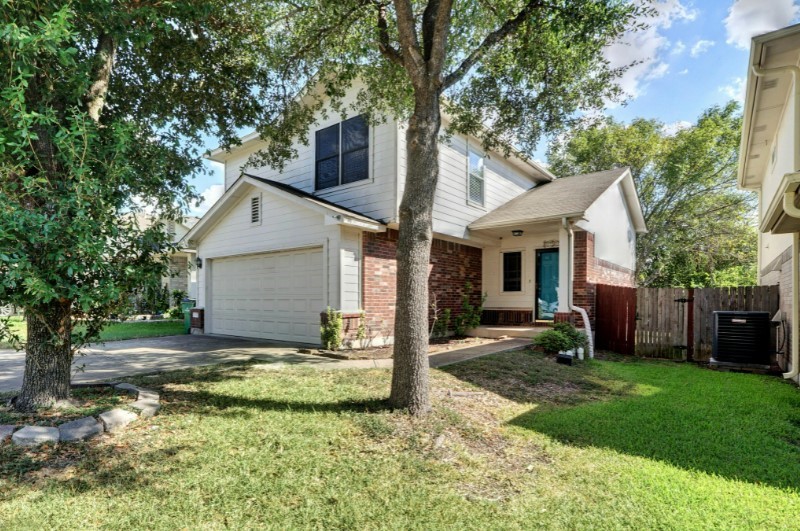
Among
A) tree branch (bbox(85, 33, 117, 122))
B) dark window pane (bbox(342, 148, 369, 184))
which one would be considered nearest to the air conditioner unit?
dark window pane (bbox(342, 148, 369, 184))

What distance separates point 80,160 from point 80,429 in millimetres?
2495

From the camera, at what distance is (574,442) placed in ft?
12.9

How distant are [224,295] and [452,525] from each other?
11.0 metres

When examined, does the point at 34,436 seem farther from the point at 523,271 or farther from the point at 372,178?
the point at 523,271

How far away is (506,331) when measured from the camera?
428 inches

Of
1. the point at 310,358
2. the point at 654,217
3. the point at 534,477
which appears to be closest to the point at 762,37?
the point at 534,477

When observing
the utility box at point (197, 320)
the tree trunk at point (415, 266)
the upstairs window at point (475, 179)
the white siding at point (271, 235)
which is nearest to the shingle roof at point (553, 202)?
the upstairs window at point (475, 179)

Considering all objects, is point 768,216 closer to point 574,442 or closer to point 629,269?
point 574,442

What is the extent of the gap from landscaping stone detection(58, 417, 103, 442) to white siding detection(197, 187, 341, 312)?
17.3ft

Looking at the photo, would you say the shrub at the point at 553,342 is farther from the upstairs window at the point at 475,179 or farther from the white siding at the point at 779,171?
the upstairs window at the point at 475,179

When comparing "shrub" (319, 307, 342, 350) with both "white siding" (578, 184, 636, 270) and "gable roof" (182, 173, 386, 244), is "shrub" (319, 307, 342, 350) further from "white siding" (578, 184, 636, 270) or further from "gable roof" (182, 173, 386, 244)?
"white siding" (578, 184, 636, 270)

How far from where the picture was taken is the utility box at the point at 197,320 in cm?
1234

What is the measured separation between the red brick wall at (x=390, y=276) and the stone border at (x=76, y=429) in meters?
5.62

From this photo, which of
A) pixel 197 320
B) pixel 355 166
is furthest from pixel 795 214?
pixel 197 320
